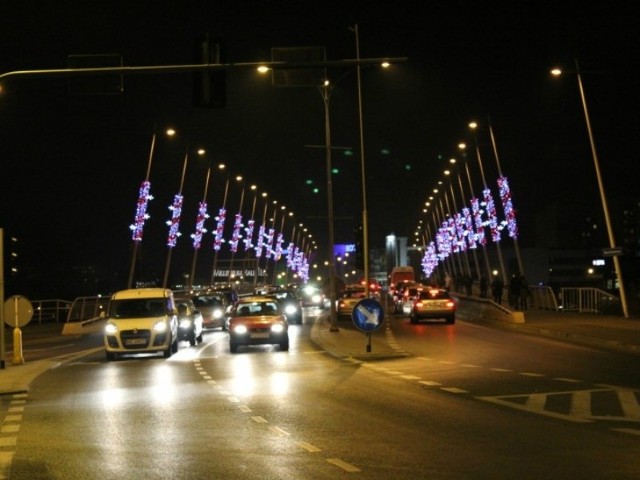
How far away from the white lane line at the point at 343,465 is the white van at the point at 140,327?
1827cm

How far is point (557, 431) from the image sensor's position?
12094 mm

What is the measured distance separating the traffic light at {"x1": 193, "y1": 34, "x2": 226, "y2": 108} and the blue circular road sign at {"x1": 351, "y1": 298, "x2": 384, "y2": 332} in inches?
324

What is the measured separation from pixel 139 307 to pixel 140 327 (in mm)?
1771

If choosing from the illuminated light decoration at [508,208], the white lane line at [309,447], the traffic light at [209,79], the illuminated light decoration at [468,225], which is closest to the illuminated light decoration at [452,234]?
the illuminated light decoration at [468,225]

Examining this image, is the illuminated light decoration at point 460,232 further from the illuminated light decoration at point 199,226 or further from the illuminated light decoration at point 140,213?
the illuminated light decoration at point 140,213

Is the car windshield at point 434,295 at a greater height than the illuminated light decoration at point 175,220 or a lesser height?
lesser

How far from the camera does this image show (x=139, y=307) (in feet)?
96.6

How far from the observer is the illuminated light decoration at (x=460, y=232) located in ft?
282

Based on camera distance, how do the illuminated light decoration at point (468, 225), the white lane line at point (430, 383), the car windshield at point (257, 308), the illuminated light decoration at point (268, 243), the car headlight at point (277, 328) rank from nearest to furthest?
the white lane line at point (430, 383) < the car headlight at point (277, 328) < the car windshield at point (257, 308) < the illuminated light decoration at point (468, 225) < the illuminated light decoration at point (268, 243)

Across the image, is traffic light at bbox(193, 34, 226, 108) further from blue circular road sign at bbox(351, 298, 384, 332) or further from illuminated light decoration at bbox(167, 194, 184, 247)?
illuminated light decoration at bbox(167, 194, 184, 247)

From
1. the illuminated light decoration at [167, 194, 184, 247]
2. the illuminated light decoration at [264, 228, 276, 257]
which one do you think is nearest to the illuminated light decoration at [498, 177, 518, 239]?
the illuminated light decoration at [167, 194, 184, 247]

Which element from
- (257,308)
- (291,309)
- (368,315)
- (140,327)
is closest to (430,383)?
(368,315)

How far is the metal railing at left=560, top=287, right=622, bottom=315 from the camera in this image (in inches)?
1720

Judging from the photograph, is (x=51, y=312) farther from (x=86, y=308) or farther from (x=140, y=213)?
(x=140, y=213)
